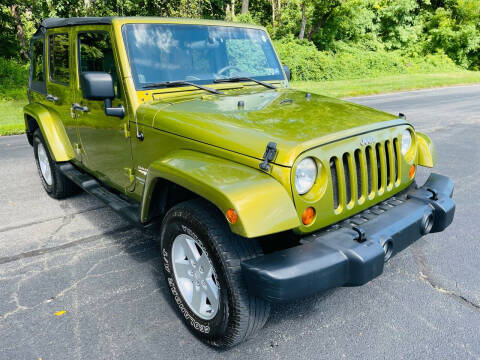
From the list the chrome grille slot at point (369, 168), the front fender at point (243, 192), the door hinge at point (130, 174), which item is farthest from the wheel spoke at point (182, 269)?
the chrome grille slot at point (369, 168)

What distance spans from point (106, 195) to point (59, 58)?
163cm

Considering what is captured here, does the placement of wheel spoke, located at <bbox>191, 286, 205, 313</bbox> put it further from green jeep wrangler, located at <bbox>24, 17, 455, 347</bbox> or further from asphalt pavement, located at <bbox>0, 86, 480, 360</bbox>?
asphalt pavement, located at <bbox>0, 86, 480, 360</bbox>

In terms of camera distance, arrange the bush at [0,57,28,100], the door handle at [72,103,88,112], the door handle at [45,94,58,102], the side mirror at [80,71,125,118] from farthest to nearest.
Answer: the bush at [0,57,28,100] → the door handle at [45,94,58,102] → the door handle at [72,103,88,112] → the side mirror at [80,71,125,118]

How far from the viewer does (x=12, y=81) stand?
1669cm

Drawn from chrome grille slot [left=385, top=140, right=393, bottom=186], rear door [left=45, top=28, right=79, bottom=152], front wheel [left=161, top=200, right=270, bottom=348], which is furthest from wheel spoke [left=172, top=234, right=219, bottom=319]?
rear door [left=45, top=28, right=79, bottom=152]

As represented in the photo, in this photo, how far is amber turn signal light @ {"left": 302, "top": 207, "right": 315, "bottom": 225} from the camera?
7.48ft

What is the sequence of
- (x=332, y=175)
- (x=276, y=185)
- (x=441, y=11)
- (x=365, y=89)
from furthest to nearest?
(x=441, y=11) < (x=365, y=89) < (x=332, y=175) < (x=276, y=185)

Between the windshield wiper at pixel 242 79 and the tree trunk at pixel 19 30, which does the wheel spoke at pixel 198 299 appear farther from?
the tree trunk at pixel 19 30

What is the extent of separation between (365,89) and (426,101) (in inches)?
134

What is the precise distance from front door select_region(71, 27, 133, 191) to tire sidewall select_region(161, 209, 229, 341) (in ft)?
2.97

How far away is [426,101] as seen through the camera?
13531 mm

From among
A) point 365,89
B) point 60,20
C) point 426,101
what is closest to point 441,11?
point 365,89

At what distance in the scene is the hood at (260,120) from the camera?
236 cm

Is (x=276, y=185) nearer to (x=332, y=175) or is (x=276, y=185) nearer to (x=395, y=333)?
(x=332, y=175)
